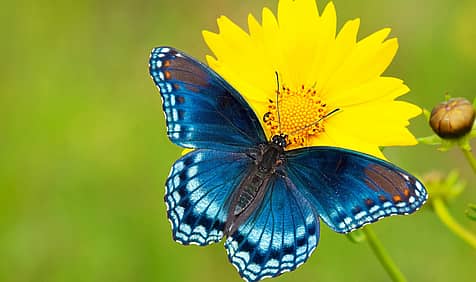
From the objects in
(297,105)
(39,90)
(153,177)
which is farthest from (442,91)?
(39,90)

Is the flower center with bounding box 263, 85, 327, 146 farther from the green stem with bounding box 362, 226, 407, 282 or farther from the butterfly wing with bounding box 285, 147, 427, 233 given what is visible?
the green stem with bounding box 362, 226, 407, 282

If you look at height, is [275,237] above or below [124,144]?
below

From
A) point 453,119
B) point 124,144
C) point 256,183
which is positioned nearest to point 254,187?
point 256,183

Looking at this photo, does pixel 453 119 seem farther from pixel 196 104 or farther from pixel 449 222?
pixel 196 104

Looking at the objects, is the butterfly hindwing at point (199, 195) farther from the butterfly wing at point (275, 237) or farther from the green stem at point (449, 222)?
the green stem at point (449, 222)

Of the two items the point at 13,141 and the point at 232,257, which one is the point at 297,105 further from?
the point at 13,141

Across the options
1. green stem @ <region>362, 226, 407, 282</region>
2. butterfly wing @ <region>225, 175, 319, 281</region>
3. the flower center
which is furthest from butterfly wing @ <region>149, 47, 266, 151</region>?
green stem @ <region>362, 226, 407, 282</region>

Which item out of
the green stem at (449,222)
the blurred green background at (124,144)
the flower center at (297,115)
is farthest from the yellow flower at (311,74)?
the blurred green background at (124,144)
